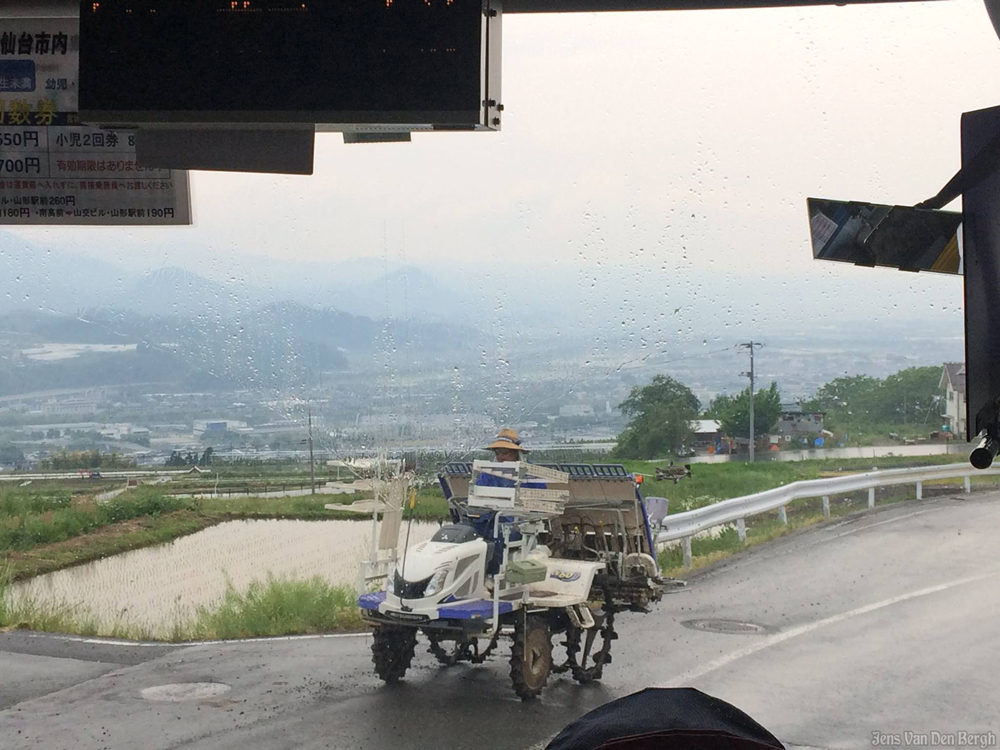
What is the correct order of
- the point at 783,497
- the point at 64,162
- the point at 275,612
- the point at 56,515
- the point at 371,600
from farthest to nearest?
the point at 783,497, the point at 275,612, the point at 56,515, the point at 371,600, the point at 64,162

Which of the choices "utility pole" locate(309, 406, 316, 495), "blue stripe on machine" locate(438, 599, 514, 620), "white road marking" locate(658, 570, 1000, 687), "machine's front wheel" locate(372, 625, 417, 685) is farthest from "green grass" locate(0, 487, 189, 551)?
"white road marking" locate(658, 570, 1000, 687)

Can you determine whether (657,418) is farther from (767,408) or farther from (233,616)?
(233,616)

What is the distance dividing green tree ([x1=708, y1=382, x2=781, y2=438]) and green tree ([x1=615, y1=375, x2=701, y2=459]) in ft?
→ 0.37

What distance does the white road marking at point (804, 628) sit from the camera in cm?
431

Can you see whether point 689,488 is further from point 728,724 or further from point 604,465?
point 728,724

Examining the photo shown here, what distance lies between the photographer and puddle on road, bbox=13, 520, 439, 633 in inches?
200

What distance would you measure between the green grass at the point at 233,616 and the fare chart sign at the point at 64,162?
8.71 ft

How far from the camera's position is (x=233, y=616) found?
5254 millimetres

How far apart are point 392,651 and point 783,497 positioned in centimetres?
222

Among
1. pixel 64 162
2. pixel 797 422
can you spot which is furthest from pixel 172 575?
pixel 797 422

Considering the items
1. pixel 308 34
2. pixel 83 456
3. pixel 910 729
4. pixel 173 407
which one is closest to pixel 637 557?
pixel 910 729

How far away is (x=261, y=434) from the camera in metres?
4.52

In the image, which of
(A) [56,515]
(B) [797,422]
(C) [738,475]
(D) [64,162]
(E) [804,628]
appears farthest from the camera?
(A) [56,515]

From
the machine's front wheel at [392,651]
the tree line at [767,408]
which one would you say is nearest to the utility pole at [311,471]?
the machine's front wheel at [392,651]
